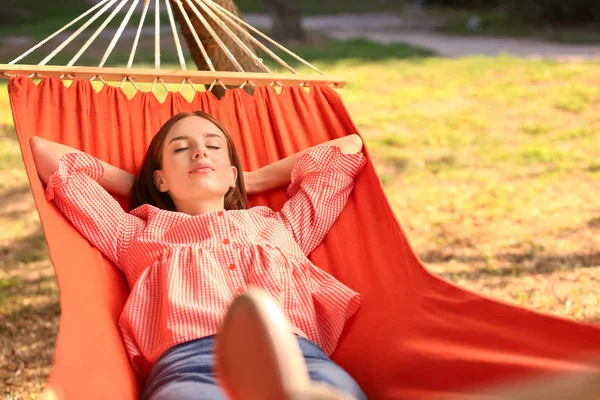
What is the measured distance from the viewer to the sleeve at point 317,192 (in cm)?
229

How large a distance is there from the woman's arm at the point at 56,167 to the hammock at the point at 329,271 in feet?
0.16

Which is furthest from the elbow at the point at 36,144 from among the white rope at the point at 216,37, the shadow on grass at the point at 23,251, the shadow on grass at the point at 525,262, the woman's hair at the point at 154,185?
the shadow on grass at the point at 525,262

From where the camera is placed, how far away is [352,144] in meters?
2.45

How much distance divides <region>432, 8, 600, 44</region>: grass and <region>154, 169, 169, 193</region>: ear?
312 inches

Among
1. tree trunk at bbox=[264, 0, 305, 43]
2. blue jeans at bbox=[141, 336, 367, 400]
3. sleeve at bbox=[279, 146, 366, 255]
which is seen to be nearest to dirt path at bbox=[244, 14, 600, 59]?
tree trunk at bbox=[264, 0, 305, 43]

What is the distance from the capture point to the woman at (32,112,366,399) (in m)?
1.87

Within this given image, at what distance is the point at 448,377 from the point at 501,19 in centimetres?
1021

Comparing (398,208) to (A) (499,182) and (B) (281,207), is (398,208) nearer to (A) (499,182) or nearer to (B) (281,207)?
(A) (499,182)

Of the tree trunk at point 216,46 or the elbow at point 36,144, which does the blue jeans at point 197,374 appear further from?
the tree trunk at point 216,46

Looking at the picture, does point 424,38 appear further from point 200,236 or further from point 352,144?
point 200,236

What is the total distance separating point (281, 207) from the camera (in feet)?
7.98

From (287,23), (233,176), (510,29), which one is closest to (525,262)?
(233,176)

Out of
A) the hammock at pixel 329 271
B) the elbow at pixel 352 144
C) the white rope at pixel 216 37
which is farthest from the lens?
the white rope at pixel 216 37

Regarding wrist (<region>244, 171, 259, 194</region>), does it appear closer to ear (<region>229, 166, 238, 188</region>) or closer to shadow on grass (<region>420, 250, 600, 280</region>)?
ear (<region>229, 166, 238, 188</region>)
